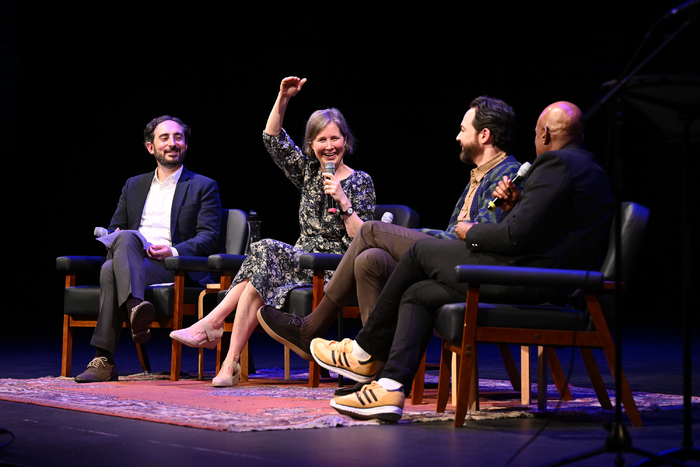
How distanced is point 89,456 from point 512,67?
582 cm

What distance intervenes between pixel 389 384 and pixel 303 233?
1.61m

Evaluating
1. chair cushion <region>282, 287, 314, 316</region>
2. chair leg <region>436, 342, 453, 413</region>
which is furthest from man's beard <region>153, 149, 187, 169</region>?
chair leg <region>436, 342, 453, 413</region>

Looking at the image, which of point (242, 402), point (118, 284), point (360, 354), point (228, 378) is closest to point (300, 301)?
point (228, 378)

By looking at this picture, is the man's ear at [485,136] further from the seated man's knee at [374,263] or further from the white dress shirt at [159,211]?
the white dress shirt at [159,211]

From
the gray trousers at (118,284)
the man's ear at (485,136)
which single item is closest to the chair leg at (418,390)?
the man's ear at (485,136)

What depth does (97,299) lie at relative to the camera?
3.90m

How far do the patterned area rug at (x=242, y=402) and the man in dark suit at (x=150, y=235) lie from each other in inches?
10.3

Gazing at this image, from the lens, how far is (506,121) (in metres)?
3.18

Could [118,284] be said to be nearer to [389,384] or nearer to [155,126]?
[155,126]

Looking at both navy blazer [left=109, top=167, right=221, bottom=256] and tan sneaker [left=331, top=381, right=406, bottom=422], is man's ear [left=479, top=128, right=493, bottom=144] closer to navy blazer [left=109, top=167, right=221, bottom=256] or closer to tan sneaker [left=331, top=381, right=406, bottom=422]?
tan sneaker [left=331, top=381, right=406, bottom=422]

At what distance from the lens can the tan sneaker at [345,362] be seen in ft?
8.86

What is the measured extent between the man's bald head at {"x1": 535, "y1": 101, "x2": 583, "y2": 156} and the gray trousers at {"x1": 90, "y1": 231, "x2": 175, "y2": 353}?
1.99 metres

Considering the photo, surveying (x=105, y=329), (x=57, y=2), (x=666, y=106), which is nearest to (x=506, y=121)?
(x=666, y=106)

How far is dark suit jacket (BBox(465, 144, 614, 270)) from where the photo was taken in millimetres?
2469
